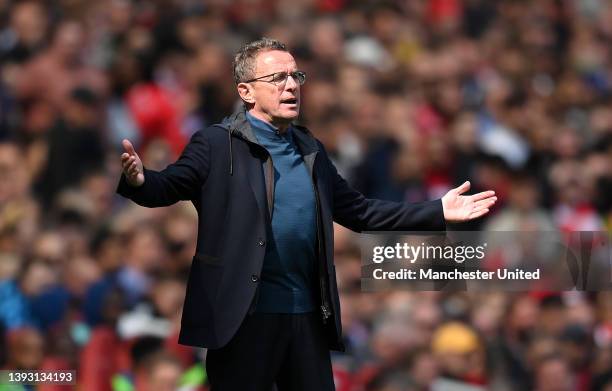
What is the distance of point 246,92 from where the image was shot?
593cm

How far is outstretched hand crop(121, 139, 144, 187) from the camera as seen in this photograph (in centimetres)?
538

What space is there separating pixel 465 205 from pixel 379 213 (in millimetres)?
342

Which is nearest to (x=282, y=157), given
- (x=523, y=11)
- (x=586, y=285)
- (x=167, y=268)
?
(x=586, y=285)

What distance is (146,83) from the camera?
12.0m

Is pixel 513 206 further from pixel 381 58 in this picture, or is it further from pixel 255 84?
pixel 255 84

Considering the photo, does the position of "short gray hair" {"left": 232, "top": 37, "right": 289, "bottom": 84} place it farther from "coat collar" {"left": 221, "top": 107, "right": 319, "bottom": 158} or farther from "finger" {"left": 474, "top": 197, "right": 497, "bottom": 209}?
"finger" {"left": 474, "top": 197, "right": 497, "bottom": 209}

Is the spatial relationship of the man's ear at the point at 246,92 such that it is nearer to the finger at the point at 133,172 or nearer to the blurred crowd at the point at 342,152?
the finger at the point at 133,172

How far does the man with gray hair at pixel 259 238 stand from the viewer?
563cm

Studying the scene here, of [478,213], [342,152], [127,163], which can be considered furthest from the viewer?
[342,152]

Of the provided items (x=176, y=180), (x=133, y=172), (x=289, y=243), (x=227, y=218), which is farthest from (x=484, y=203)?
(x=133, y=172)

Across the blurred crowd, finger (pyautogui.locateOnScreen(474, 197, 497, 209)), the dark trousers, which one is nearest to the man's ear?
the dark trousers

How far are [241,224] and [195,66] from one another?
6.67m

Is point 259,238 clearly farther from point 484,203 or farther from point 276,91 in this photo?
point 484,203

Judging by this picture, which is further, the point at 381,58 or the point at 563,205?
the point at 381,58
